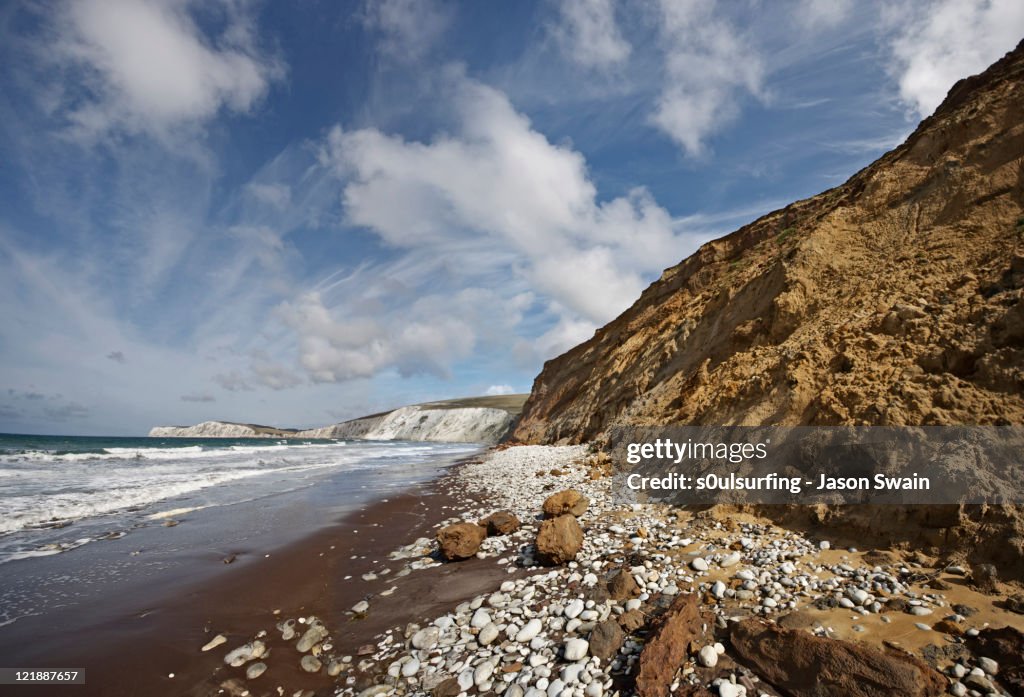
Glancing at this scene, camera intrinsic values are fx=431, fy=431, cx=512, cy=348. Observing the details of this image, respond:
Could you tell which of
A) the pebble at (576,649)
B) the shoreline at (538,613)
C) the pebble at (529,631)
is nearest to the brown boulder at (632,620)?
the shoreline at (538,613)

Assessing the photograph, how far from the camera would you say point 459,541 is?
7.46 metres

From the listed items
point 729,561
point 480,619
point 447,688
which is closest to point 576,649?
point 447,688

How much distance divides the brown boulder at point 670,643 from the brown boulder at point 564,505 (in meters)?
4.41

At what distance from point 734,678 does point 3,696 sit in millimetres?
7292

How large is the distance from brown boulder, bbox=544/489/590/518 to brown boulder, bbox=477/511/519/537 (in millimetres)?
733

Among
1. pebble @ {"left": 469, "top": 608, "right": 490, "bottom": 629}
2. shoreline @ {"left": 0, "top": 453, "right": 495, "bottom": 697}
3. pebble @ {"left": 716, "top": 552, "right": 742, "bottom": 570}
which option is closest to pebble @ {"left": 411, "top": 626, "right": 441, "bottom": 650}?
pebble @ {"left": 469, "top": 608, "right": 490, "bottom": 629}

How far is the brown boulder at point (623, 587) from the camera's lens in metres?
5.05

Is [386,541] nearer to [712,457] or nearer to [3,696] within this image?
[3,696]

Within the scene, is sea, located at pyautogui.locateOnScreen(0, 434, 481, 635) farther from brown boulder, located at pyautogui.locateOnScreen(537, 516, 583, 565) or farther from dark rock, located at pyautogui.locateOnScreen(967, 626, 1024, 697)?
dark rock, located at pyautogui.locateOnScreen(967, 626, 1024, 697)

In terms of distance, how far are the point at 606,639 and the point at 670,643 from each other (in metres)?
0.67

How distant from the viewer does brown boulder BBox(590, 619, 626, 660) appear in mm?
4098

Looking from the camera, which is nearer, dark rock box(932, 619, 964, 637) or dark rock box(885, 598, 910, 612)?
dark rock box(932, 619, 964, 637)

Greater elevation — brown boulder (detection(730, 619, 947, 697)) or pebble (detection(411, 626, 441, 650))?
brown boulder (detection(730, 619, 947, 697))

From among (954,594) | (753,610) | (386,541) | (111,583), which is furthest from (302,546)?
(954,594)
